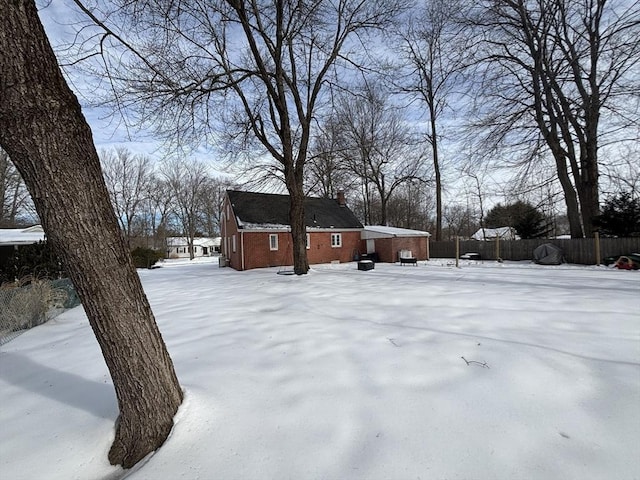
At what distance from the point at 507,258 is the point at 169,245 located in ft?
164

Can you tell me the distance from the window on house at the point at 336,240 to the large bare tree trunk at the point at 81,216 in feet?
63.2

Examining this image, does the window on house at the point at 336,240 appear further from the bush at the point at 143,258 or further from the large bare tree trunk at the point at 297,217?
the bush at the point at 143,258

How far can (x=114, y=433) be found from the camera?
2.44 m

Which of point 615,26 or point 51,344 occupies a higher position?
point 615,26

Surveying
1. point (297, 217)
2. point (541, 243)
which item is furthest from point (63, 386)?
point (541, 243)

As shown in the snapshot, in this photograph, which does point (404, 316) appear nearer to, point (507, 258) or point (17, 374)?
point (17, 374)

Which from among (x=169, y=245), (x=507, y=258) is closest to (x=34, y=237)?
(x=507, y=258)

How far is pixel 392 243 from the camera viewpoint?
810 inches

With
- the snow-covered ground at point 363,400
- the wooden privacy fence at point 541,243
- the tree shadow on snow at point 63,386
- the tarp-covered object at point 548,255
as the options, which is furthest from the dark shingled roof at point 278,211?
the tree shadow on snow at point 63,386

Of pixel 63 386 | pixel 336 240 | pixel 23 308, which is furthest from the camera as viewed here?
pixel 336 240

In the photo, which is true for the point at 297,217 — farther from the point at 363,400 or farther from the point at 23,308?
the point at 363,400

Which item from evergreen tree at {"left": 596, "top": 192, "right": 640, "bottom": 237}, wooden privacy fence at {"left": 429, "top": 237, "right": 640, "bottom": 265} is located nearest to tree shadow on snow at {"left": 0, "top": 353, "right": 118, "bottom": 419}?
wooden privacy fence at {"left": 429, "top": 237, "right": 640, "bottom": 265}

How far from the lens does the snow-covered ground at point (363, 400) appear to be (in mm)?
2045

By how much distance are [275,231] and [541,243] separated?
1618 cm
